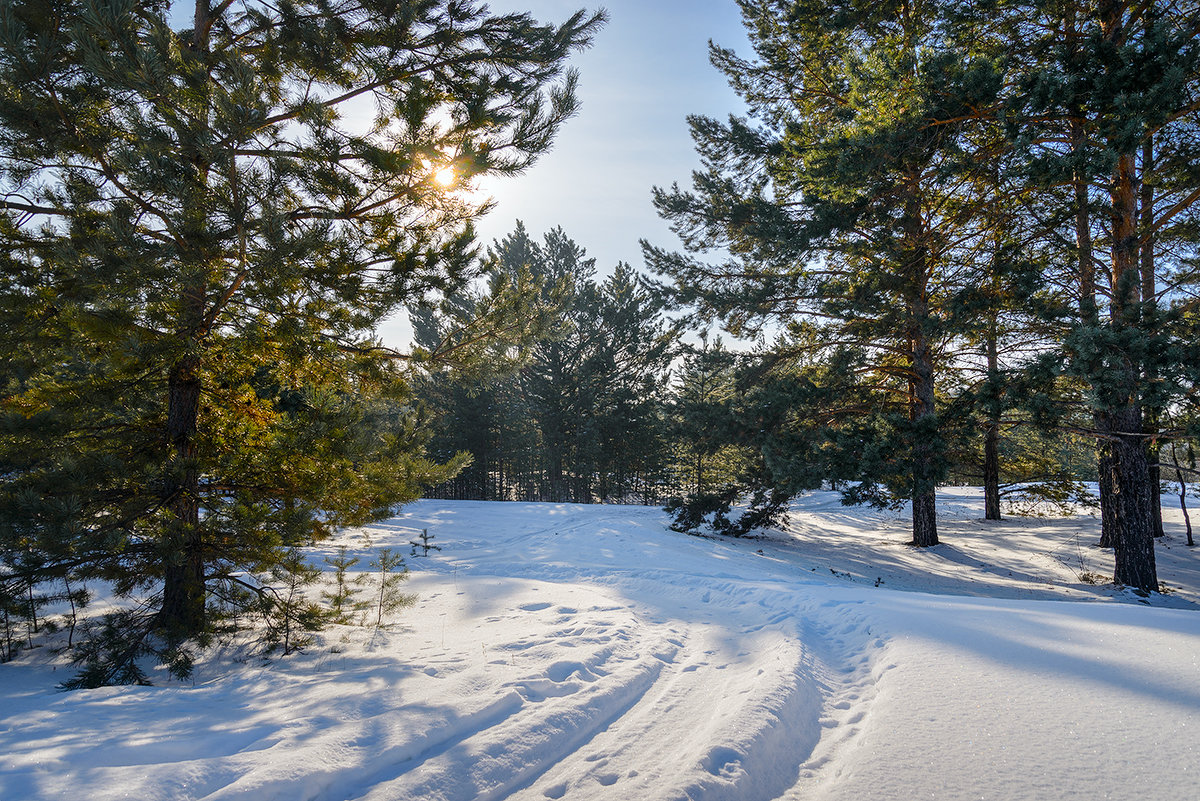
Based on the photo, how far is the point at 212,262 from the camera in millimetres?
3678

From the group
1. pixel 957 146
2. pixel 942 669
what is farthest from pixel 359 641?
→ pixel 957 146

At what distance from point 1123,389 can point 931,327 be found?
2427 millimetres

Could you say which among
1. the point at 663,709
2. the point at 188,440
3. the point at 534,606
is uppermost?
the point at 188,440

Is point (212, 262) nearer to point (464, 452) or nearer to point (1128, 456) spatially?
point (464, 452)

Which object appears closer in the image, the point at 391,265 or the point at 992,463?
the point at 391,265

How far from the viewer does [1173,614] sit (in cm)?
464

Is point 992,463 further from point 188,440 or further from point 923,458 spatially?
point 188,440

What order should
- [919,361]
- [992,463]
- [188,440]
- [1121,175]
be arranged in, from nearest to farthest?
[188,440], [1121,175], [919,361], [992,463]

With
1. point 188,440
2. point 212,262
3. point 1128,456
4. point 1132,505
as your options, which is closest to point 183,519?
point 188,440

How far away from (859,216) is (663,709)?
8849mm

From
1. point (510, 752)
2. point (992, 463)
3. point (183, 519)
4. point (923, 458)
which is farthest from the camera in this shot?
point (992, 463)

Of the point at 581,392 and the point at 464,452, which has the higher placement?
the point at 581,392

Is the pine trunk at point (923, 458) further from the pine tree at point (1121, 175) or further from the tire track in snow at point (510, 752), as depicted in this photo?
the tire track in snow at point (510, 752)

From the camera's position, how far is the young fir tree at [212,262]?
3449 millimetres
